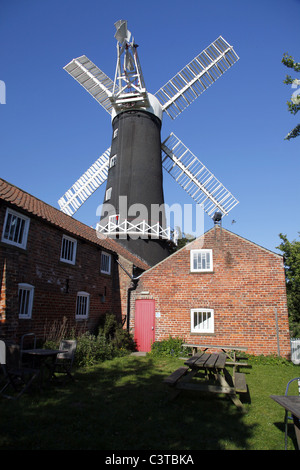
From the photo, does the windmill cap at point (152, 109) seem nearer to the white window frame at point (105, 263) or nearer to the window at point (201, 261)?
the white window frame at point (105, 263)

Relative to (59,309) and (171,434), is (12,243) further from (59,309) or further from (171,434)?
(171,434)

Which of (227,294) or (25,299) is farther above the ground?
(227,294)

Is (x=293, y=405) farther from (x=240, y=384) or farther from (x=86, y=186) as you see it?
(x=86, y=186)

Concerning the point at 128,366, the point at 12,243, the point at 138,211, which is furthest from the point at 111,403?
the point at 138,211

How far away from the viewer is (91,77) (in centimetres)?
2467

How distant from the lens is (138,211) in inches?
745

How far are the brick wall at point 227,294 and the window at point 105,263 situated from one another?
2106 millimetres

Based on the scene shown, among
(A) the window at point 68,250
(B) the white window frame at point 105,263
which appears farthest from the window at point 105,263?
(A) the window at point 68,250

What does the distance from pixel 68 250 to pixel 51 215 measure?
1968mm

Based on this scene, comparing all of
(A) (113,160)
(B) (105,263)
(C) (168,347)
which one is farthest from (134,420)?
(A) (113,160)

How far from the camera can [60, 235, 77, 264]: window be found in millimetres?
12162

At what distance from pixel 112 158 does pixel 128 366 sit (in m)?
15.1

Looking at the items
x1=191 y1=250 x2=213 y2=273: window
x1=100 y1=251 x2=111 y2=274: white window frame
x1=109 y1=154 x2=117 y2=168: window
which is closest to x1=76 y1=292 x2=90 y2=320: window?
x1=100 y1=251 x2=111 y2=274: white window frame

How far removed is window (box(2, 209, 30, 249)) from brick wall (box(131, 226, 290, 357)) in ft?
22.2
